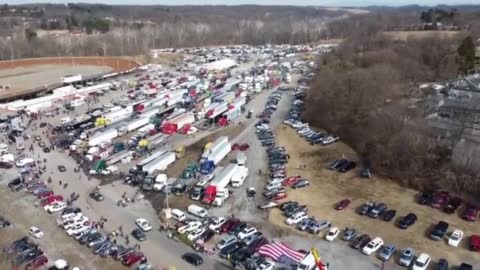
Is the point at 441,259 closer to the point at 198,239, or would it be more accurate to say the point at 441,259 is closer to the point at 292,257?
the point at 292,257

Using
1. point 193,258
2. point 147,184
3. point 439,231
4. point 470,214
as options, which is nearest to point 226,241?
point 193,258

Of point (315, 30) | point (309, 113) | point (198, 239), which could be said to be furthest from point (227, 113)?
point (315, 30)

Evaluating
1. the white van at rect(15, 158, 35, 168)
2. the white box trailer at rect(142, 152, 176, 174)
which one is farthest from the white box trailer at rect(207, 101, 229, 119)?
the white van at rect(15, 158, 35, 168)

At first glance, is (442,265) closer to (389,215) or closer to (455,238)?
(455,238)

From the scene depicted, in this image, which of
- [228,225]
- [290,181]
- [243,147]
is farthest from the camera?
[243,147]

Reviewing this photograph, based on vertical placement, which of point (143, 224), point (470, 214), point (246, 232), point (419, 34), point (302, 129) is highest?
point (419, 34)
